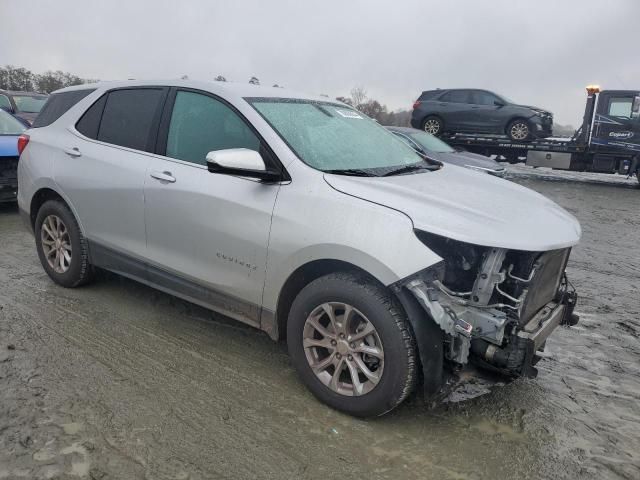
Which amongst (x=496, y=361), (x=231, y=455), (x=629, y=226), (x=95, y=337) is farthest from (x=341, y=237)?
(x=629, y=226)

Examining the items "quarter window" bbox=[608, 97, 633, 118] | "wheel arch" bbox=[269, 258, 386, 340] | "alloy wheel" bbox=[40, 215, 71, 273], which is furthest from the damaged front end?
"quarter window" bbox=[608, 97, 633, 118]

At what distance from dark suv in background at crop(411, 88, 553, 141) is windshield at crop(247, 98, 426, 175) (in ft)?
43.0

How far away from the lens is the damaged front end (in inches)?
103

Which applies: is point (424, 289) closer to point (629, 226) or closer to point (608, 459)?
point (608, 459)

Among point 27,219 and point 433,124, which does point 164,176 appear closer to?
point 27,219

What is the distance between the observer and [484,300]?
2666 millimetres

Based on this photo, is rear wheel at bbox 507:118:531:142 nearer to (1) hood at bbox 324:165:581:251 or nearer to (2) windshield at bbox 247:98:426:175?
(2) windshield at bbox 247:98:426:175

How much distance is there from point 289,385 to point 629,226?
8.17 metres

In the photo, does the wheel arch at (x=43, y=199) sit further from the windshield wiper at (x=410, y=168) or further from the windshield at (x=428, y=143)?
the windshield at (x=428, y=143)

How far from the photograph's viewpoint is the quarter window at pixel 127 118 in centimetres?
385

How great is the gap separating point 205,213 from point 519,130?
47.9 ft

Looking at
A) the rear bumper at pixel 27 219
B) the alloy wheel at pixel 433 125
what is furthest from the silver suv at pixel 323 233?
the alloy wheel at pixel 433 125

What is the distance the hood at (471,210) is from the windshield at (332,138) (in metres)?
0.24

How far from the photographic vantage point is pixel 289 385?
3227 millimetres
